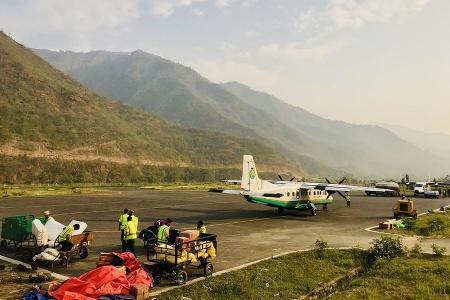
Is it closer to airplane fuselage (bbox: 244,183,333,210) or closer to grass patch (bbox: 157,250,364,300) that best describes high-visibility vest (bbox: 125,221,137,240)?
grass patch (bbox: 157,250,364,300)

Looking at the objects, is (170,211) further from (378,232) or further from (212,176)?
(212,176)

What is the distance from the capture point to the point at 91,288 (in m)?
11.3

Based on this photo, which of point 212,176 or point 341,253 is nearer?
point 341,253

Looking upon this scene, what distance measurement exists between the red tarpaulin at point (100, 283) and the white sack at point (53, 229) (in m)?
5.95

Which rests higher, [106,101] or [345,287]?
[106,101]

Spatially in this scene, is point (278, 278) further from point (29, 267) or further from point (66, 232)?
point (29, 267)

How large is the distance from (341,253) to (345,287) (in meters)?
4.75

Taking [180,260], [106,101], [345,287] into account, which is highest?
[106,101]

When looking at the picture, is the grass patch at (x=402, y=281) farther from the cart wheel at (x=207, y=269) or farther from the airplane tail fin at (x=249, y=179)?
the airplane tail fin at (x=249, y=179)

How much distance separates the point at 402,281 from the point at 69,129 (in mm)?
112412

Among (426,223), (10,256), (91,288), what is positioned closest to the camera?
(91,288)

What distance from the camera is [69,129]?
372ft

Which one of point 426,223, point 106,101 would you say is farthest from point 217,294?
point 106,101

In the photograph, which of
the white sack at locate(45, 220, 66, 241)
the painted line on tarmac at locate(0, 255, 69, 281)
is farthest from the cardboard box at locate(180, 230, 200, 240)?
the white sack at locate(45, 220, 66, 241)
